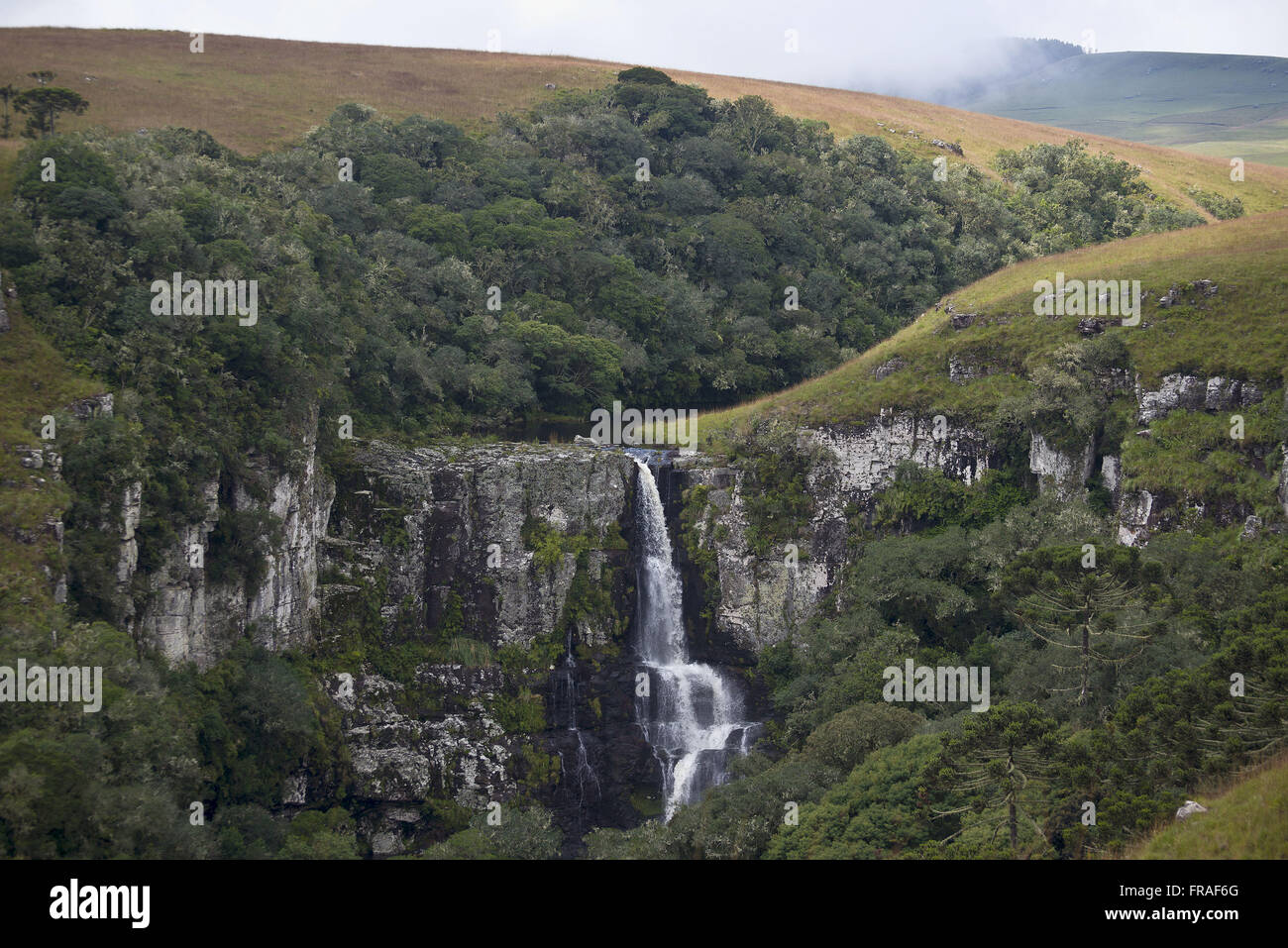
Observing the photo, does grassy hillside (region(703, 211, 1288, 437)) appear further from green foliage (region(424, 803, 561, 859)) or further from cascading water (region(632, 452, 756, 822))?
green foliage (region(424, 803, 561, 859))

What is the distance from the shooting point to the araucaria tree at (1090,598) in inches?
1487

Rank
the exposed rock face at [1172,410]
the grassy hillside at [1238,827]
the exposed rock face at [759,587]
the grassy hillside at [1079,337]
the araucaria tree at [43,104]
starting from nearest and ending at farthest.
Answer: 1. the grassy hillside at [1238,827]
2. the exposed rock face at [1172,410]
3. the grassy hillside at [1079,337]
4. the exposed rock face at [759,587]
5. the araucaria tree at [43,104]

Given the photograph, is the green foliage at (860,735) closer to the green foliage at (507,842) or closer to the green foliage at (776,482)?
the green foliage at (507,842)

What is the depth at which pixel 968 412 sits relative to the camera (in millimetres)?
56875

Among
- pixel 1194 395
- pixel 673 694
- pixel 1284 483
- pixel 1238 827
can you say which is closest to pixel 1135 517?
pixel 1284 483

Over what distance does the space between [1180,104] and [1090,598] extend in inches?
6282

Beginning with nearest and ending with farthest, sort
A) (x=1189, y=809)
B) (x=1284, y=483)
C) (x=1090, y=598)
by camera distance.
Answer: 1. (x=1189, y=809)
2. (x=1090, y=598)
3. (x=1284, y=483)

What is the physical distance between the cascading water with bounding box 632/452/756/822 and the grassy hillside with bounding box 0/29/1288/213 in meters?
37.7

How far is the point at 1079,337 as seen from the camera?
2251 inches

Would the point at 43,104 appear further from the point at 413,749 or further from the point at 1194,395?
the point at 1194,395

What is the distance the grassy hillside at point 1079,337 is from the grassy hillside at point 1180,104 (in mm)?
84230

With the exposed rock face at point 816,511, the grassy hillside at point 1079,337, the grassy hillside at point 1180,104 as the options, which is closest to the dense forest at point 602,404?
the exposed rock face at point 816,511

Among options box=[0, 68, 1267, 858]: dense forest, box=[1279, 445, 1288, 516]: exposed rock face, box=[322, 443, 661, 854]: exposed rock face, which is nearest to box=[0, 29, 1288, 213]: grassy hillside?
box=[0, 68, 1267, 858]: dense forest
